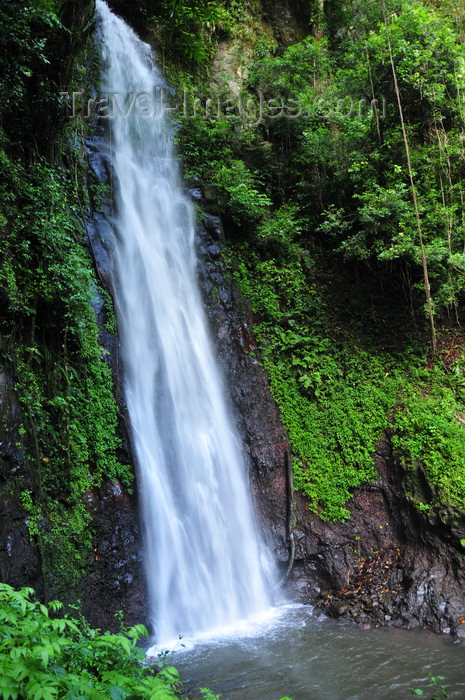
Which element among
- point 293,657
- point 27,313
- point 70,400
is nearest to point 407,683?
point 293,657

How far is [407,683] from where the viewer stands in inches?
182

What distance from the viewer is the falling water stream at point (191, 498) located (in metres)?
4.91

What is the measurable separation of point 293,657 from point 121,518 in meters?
2.68

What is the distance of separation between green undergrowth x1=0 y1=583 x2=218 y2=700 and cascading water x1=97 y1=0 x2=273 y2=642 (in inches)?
120

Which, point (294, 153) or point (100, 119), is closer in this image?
point (100, 119)

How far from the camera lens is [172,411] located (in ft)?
24.1

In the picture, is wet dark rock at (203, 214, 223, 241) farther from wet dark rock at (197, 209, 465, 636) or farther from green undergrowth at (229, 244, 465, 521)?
wet dark rock at (197, 209, 465, 636)

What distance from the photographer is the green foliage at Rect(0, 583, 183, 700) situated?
77.5 inches

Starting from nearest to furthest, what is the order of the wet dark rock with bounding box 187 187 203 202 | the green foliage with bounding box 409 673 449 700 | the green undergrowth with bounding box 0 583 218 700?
the green undergrowth with bounding box 0 583 218 700 → the green foliage with bounding box 409 673 449 700 → the wet dark rock with bounding box 187 187 203 202

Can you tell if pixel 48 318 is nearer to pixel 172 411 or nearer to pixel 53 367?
pixel 53 367

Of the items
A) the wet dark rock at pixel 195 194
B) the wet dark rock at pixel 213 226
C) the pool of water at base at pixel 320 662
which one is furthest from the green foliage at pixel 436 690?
the wet dark rock at pixel 195 194

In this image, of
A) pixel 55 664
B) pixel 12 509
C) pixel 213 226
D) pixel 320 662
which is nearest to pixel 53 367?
pixel 12 509

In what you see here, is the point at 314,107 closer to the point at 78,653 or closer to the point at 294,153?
the point at 294,153

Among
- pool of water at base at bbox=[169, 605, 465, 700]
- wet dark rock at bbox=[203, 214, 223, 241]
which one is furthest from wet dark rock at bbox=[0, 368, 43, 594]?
wet dark rock at bbox=[203, 214, 223, 241]
